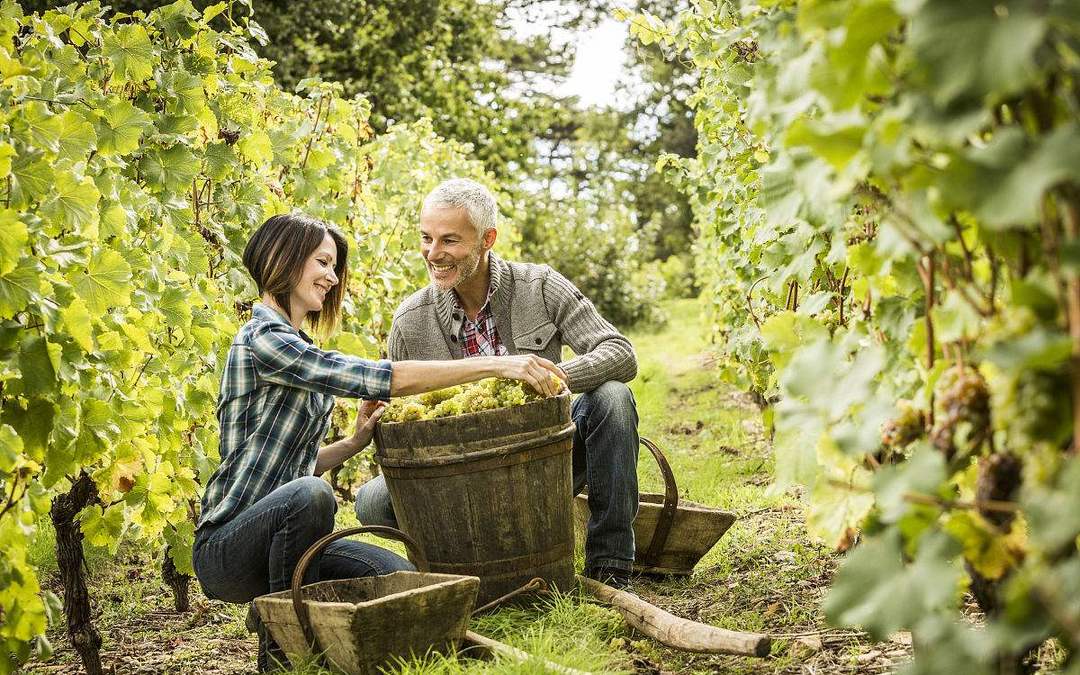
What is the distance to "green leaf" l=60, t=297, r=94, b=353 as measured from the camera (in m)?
2.46

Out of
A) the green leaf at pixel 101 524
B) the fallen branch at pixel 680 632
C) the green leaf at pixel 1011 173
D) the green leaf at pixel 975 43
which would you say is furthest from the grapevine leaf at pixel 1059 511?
the green leaf at pixel 101 524

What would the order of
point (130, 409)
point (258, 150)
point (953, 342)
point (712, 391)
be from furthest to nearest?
point (712, 391), point (258, 150), point (130, 409), point (953, 342)

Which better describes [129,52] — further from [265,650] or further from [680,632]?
[680,632]

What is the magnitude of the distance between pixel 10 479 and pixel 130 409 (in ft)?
2.23

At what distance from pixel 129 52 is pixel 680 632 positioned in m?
2.74

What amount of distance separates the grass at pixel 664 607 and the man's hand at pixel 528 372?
0.70 metres

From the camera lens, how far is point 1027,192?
923 millimetres

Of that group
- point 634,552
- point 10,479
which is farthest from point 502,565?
point 10,479

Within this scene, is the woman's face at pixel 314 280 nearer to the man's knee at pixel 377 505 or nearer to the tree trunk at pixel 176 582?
the man's knee at pixel 377 505

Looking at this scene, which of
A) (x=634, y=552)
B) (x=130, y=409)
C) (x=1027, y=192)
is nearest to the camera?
(x=1027, y=192)

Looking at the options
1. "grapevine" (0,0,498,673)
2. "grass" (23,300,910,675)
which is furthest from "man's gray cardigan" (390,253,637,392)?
"grass" (23,300,910,675)

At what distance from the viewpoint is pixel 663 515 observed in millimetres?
3580

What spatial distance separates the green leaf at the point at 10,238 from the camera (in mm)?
2162

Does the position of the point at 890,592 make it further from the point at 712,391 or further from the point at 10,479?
the point at 712,391
